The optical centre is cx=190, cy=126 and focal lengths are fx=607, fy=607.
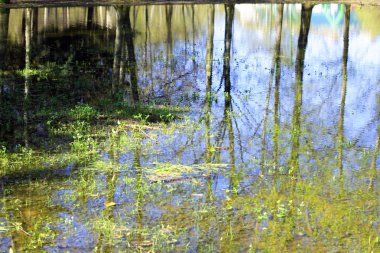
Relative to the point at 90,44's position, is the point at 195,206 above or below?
below

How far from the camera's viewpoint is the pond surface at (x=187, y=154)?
25.6ft

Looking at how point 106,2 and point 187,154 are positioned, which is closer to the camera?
point 187,154

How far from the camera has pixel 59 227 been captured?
25.8 feet

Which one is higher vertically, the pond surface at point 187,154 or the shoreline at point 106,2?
the shoreline at point 106,2

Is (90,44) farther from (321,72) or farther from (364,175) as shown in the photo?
(364,175)

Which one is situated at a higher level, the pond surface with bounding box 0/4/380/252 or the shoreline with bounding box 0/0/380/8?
the shoreline with bounding box 0/0/380/8

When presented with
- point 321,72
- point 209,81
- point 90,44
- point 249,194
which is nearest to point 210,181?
point 249,194

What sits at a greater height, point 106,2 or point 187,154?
point 106,2

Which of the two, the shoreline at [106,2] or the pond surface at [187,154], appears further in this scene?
the shoreline at [106,2]

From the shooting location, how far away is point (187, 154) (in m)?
11.1

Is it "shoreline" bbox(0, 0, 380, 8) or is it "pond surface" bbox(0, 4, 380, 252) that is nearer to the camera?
"pond surface" bbox(0, 4, 380, 252)

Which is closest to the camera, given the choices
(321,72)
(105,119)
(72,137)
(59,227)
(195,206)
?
(59,227)

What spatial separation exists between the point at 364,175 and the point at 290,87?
7829 mm

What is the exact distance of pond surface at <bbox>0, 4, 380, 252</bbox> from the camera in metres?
7.80
